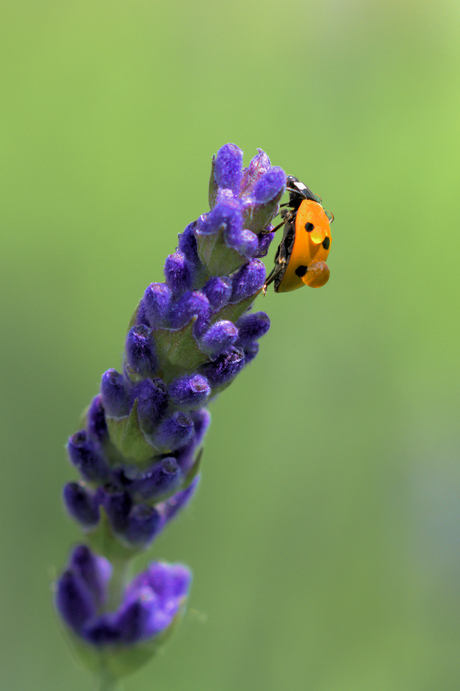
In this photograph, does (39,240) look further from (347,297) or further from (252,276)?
(252,276)

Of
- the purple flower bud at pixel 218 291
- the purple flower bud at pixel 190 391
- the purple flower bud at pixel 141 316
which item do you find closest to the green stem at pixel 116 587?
the purple flower bud at pixel 190 391

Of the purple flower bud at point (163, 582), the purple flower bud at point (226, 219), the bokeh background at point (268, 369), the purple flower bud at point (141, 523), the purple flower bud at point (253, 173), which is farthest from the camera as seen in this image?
the bokeh background at point (268, 369)

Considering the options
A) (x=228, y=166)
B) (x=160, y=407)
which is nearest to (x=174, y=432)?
(x=160, y=407)

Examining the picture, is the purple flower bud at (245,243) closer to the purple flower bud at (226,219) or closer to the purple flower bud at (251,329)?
the purple flower bud at (226,219)

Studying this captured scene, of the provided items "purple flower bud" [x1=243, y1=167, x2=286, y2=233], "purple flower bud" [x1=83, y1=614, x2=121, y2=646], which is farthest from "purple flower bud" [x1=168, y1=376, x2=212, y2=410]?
"purple flower bud" [x1=83, y1=614, x2=121, y2=646]

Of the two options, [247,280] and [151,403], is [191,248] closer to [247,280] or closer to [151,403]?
[247,280]

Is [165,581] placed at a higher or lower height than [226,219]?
lower

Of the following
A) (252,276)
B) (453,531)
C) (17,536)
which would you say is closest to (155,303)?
(252,276)

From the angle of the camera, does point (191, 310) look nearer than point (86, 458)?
Yes
